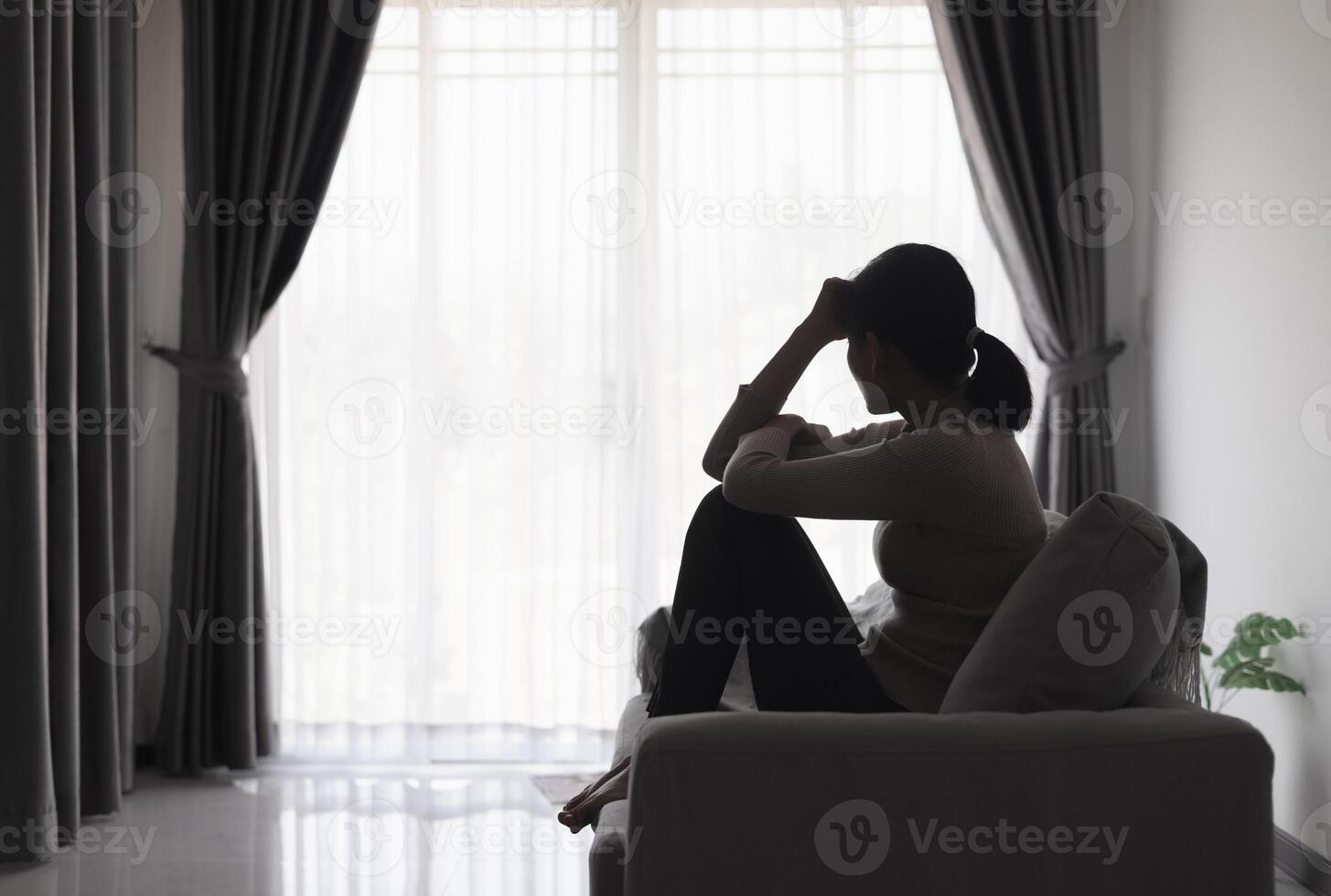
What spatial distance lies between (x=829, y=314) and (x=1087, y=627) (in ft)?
2.16

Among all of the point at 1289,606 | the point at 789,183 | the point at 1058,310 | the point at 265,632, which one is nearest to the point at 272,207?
the point at 265,632

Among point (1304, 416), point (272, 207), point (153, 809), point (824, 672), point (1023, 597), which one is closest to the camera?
point (1023, 597)

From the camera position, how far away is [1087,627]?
4.69ft

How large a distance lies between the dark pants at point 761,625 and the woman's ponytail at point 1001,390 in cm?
32

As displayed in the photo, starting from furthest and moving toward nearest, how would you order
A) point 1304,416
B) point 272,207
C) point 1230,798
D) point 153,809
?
point 272,207, point 153,809, point 1304,416, point 1230,798

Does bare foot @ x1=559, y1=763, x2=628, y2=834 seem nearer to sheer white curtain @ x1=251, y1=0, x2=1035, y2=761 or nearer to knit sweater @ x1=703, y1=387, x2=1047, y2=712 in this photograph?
knit sweater @ x1=703, y1=387, x2=1047, y2=712

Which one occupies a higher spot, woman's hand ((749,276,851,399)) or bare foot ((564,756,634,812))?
woman's hand ((749,276,851,399))

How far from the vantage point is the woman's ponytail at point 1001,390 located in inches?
64.1

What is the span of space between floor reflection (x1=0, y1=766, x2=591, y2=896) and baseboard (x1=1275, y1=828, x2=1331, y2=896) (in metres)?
1.51

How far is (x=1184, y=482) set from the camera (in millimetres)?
3002

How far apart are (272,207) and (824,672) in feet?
7.50

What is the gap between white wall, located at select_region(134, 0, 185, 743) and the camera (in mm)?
3352

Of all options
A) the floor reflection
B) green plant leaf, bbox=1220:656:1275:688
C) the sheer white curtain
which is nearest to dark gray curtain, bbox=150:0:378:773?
the sheer white curtain

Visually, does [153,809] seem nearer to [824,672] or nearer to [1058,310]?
[824,672]
